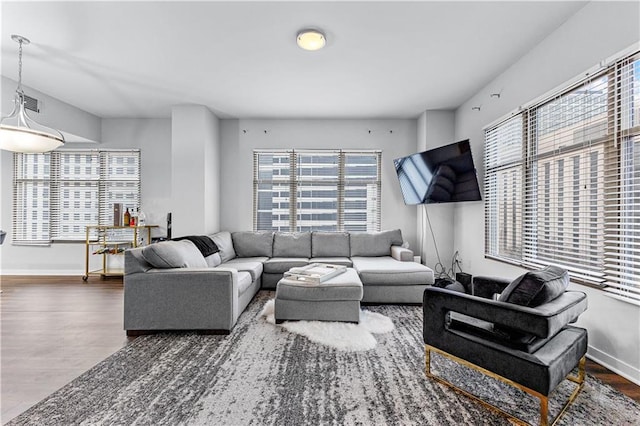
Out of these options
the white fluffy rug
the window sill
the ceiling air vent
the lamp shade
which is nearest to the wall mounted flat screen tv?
the window sill

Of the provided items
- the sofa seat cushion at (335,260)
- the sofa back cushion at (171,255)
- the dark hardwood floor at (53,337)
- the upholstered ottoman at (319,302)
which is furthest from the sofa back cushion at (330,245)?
the dark hardwood floor at (53,337)

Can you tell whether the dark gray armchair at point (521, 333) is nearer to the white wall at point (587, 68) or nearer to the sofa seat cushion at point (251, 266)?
the white wall at point (587, 68)

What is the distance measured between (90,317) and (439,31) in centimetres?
452

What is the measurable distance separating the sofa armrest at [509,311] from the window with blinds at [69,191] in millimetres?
5261

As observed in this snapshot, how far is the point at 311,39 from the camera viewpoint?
2674 millimetres

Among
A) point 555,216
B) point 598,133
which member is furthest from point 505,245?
point 598,133

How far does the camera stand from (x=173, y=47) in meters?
2.92

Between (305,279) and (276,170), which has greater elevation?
(276,170)

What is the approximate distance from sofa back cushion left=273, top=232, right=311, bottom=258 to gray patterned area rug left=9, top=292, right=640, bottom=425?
2171 mm

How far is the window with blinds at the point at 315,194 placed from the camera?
5246mm

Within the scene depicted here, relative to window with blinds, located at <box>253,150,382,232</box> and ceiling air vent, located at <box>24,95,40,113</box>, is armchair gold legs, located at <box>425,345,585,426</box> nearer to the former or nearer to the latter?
window with blinds, located at <box>253,150,382,232</box>

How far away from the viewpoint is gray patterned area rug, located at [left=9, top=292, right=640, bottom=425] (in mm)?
1648

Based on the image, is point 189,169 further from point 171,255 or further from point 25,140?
point 171,255

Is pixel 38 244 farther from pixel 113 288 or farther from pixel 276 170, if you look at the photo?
pixel 276 170
